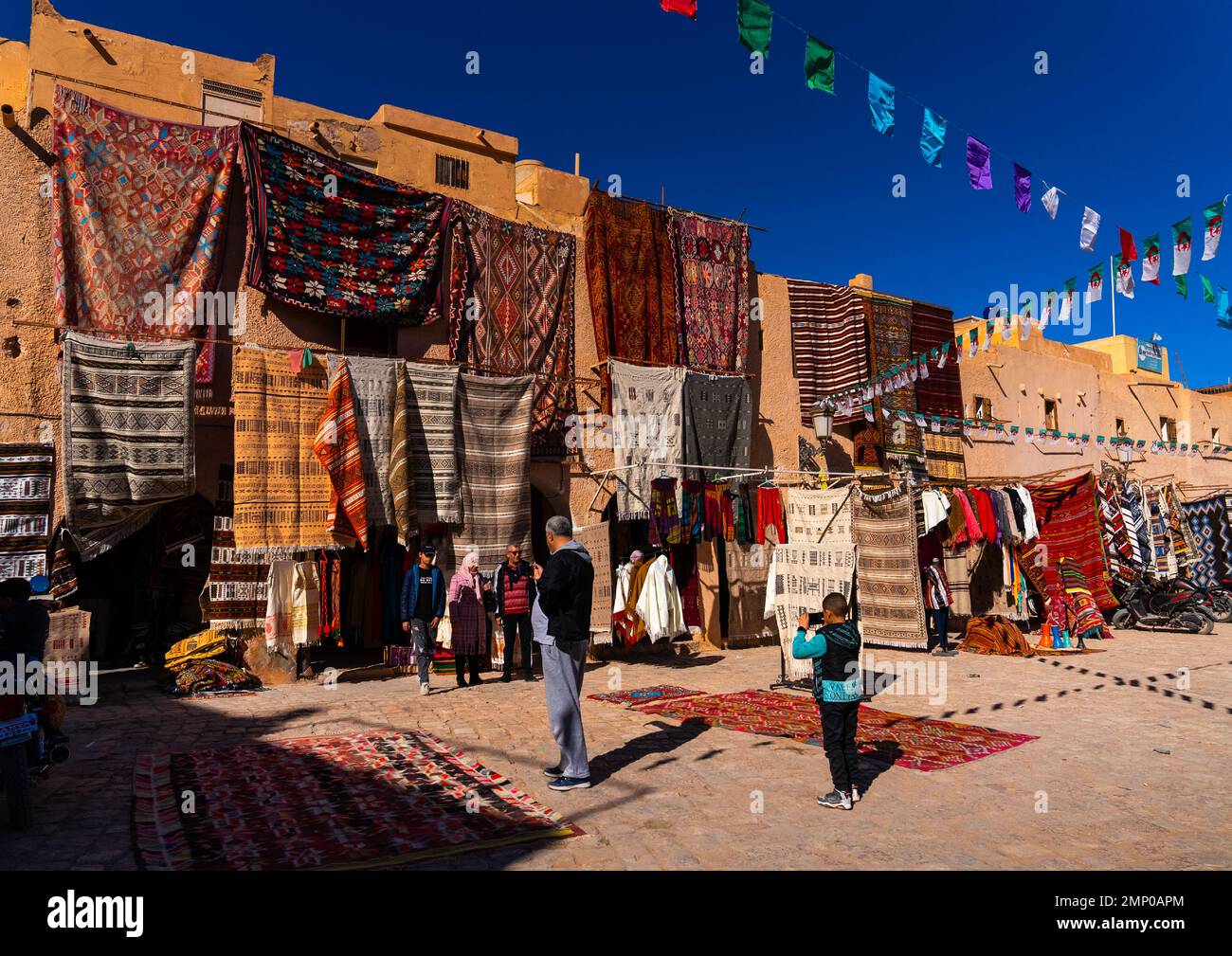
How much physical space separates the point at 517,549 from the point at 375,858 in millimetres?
5986

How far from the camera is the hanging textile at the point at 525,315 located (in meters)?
10.8

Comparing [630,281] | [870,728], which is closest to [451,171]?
[630,281]

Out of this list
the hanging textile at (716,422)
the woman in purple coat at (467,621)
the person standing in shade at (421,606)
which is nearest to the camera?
the person standing in shade at (421,606)

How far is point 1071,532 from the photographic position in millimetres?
13680

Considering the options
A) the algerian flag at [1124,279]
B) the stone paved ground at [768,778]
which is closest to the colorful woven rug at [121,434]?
the stone paved ground at [768,778]

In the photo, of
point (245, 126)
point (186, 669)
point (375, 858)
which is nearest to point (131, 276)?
point (245, 126)

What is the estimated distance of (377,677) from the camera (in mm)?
9555

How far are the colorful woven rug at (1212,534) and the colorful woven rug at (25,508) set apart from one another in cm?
1986

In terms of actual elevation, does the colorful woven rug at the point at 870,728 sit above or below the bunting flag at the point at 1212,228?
below

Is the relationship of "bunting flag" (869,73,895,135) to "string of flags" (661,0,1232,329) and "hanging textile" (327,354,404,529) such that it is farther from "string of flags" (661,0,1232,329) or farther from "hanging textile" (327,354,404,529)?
"hanging textile" (327,354,404,529)

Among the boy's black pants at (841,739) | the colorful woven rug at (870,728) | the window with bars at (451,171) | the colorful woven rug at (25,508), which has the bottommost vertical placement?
the colorful woven rug at (870,728)

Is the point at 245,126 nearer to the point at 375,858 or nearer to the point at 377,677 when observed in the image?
the point at 377,677

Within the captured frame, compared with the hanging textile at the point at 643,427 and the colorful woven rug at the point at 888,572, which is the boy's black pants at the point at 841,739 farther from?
the hanging textile at the point at 643,427
